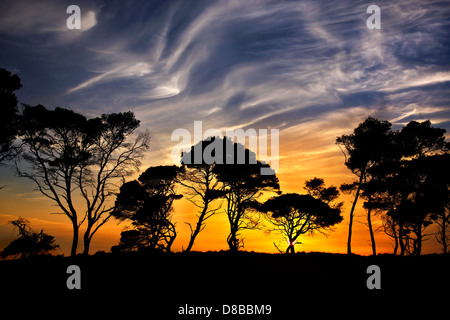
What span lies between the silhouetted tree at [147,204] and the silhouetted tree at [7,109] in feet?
29.2

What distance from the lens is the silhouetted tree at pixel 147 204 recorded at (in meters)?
23.5

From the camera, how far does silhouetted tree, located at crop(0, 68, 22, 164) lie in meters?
15.3

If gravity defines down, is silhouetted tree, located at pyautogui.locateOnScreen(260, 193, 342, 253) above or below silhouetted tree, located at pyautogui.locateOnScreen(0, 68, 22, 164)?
below

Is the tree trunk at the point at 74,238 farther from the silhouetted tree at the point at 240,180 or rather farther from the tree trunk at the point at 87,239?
the silhouetted tree at the point at 240,180

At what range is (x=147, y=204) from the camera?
23625 millimetres

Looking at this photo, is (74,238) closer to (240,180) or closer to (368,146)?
(240,180)

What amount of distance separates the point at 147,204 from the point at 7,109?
1238cm

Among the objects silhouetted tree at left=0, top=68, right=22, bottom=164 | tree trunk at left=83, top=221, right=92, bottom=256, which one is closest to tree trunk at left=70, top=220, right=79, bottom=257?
tree trunk at left=83, top=221, right=92, bottom=256

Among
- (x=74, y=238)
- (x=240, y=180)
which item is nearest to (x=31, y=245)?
(x=74, y=238)

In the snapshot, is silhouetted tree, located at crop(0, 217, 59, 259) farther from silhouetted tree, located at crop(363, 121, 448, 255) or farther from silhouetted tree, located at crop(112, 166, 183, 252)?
silhouetted tree, located at crop(363, 121, 448, 255)

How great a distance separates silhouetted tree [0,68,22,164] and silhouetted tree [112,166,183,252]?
8.89 metres

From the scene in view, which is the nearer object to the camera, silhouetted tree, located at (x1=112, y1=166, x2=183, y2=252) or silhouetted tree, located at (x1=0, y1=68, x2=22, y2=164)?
silhouetted tree, located at (x1=0, y1=68, x2=22, y2=164)

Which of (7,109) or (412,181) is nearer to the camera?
(7,109)
